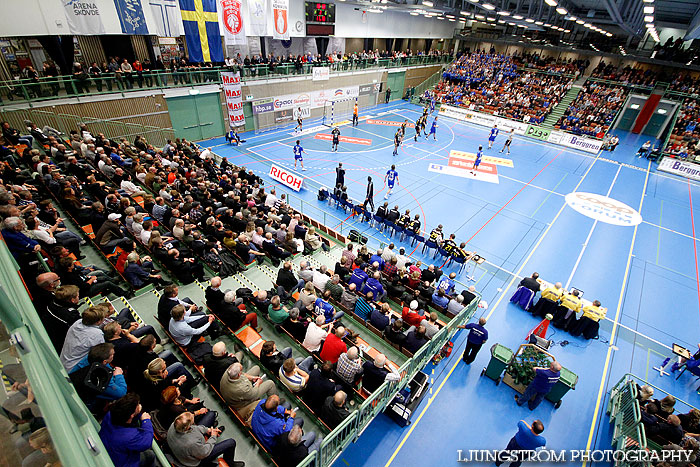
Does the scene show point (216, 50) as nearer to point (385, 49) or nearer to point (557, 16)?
point (385, 49)

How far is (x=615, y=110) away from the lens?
3334 cm

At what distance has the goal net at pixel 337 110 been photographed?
104 feet

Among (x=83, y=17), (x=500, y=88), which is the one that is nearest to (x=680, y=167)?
(x=500, y=88)

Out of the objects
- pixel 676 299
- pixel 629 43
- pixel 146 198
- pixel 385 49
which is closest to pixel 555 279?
pixel 676 299

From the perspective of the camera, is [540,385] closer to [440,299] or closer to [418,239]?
[440,299]

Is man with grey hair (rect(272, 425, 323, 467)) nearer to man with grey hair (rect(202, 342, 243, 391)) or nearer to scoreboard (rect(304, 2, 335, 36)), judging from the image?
man with grey hair (rect(202, 342, 243, 391))

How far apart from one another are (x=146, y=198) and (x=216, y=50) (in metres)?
15.8

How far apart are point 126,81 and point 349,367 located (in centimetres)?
2117

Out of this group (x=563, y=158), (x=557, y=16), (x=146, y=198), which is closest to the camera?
(x=146, y=198)

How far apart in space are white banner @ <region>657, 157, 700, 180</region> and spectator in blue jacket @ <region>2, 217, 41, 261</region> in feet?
122

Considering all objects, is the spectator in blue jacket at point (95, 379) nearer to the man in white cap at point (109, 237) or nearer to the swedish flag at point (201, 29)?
the man in white cap at point (109, 237)

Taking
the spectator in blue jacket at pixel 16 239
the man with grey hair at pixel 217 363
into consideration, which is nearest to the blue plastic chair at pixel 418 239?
the man with grey hair at pixel 217 363

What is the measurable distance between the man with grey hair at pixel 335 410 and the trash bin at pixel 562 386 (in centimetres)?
612

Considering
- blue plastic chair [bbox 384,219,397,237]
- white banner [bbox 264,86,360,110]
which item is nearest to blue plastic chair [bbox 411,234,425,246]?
blue plastic chair [bbox 384,219,397,237]
